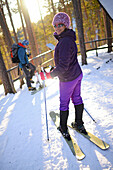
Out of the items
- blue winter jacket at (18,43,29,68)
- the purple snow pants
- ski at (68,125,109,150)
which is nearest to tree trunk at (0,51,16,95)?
blue winter jacket at (18,43,29,68)

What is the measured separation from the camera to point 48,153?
2113mm

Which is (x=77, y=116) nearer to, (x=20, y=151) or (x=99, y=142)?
(x=99, y=142)

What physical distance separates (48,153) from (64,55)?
1.79 meters

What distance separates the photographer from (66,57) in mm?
1663

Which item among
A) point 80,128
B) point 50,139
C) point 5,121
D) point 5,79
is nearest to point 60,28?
point 80,128

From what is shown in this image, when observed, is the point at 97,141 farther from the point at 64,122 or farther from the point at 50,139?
the point at 50,139

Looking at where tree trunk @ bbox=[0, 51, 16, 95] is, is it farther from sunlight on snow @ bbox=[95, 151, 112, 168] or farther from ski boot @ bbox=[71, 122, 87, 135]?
sunlight on snow @ bbox=[95, 151, 112, 168]

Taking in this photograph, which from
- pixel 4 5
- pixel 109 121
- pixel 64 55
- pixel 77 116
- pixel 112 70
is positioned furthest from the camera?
pixel 4 5

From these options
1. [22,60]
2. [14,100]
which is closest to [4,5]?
[22,60]

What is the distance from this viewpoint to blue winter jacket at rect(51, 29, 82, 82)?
1661 mm

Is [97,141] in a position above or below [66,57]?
below

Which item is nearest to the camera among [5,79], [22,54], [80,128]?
[80,128]

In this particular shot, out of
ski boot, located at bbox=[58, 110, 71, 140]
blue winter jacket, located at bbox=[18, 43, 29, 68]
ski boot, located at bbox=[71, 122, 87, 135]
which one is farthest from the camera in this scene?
blue winter jacket, located at bbox=[18, 43, 29, 68]

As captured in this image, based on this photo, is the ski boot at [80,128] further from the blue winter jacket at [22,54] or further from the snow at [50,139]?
the blue winter jacket at [22,54]
